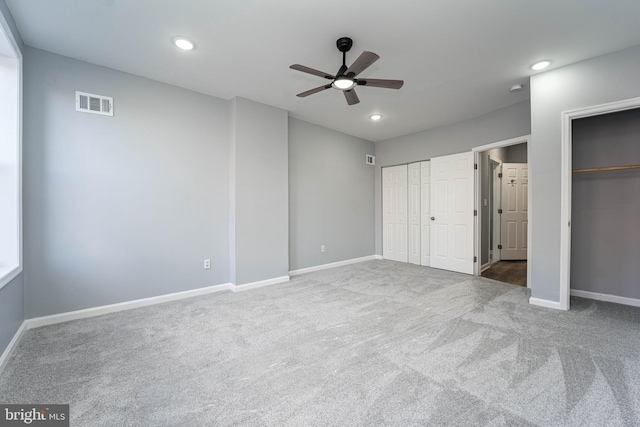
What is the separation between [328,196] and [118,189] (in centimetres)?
339

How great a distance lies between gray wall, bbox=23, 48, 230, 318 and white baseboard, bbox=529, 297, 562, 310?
4.07 m

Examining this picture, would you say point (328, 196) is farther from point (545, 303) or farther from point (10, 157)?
point (10, 157)

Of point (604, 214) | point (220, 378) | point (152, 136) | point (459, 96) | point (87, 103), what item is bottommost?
point (220, 378)

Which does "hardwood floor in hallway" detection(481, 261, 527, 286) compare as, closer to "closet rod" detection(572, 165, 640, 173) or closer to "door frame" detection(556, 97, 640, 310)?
"door frame" detection(556, 97, 640, 310)

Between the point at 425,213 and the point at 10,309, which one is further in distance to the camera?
the point at 425,213

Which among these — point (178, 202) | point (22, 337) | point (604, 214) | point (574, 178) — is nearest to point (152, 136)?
point (178, 202)

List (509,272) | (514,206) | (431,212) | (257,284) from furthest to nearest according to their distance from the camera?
1. (514,206)
2. (431,212)
3. (509,272)
4. (257,284)

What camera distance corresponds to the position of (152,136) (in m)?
3.24

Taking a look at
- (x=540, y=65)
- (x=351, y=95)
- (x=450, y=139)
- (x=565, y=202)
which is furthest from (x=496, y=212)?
(x=351, y=95)

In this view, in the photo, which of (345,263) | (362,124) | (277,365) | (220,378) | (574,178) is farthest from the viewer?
(345,263)

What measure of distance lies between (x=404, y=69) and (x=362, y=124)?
1.94 m

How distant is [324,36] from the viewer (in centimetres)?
242

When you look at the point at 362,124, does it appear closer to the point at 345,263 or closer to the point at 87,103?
the point at 345,263

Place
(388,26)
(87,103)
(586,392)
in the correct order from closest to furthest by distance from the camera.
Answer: (586,392) → (388,26) → (87,103)
